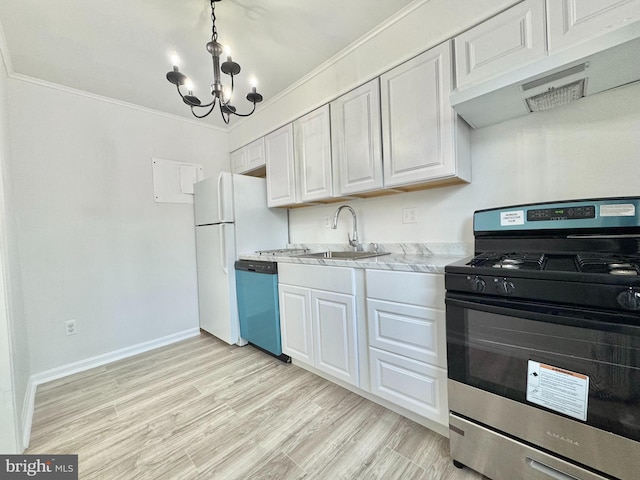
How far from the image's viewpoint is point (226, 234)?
2529 mm

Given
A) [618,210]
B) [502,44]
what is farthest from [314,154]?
[618,210]

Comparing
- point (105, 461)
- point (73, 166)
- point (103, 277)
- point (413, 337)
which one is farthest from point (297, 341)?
point (73, 166)

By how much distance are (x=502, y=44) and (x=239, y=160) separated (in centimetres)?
264

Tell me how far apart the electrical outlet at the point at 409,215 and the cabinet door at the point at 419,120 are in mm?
345

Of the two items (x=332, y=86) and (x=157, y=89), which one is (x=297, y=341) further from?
(x=157, y=89)

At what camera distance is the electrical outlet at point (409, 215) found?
6.49 ft

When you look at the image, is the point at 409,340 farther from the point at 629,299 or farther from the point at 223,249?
the point at 223,249

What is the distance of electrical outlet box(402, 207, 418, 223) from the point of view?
198cm

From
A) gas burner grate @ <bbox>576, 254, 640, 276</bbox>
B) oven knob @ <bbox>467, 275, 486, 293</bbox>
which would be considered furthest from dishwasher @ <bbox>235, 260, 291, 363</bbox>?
gas burner grate @ <bbox>576, 254, 640, 276</bbox>

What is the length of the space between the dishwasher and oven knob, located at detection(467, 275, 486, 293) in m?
1.48

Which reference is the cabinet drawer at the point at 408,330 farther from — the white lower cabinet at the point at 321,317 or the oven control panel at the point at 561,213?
the oven control panel at the point at 561,213

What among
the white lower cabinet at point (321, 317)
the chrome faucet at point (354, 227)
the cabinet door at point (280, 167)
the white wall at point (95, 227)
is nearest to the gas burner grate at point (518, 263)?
the white lower cabinet at point (321, 317)

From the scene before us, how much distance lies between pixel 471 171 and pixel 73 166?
3.20 m

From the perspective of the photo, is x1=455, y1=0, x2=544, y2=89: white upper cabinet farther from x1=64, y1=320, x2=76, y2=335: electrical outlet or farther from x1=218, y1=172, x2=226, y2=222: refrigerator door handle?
x1=64, y1=320, x2=76, y2=335: electrical outlet
